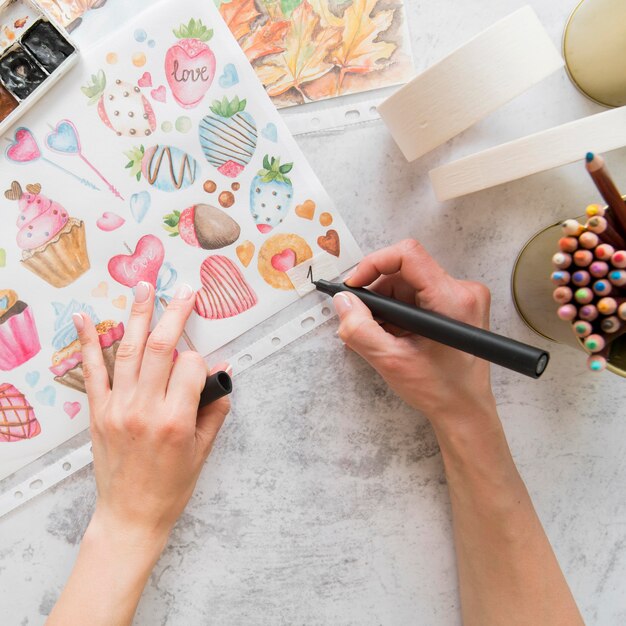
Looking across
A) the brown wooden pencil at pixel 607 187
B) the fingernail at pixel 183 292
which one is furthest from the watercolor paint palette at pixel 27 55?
the brown wooden pencil at pixel 607 187

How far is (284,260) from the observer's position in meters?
0.61

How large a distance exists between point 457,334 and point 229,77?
371 mm

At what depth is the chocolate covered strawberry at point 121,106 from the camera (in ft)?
1.92

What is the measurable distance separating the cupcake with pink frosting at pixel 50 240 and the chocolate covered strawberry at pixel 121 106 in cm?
11

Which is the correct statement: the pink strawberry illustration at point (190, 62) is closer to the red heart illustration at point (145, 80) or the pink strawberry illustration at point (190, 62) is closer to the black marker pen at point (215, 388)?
the red heart illustration at point (145, 80)

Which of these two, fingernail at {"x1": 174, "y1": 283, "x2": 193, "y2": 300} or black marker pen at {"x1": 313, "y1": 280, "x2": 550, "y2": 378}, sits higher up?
fingernail at {"x1": 174, "y1": 283, "x2": 193, "y2": 300}

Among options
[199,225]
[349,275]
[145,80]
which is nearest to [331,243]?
[349,275]

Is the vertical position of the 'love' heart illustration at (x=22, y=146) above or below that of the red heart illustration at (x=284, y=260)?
above

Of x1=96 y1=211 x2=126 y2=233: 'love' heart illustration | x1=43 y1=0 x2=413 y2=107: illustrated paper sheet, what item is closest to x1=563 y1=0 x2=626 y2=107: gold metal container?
x1=43 y1=0 x2=413 y2=107: illustrated paper sheet

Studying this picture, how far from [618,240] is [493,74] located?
21cm

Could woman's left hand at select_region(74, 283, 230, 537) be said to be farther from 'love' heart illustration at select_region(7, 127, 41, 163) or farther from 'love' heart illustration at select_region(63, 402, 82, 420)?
'love' heart illustration at select_region(7, 127, 41, 163)

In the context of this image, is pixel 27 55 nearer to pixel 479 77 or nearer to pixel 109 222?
pixel 109 222

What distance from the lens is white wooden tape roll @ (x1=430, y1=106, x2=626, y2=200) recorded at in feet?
1.64

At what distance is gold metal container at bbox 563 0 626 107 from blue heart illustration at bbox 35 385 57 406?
2.21ft
